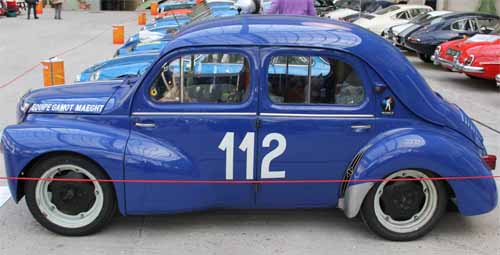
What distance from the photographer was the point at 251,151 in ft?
13.5

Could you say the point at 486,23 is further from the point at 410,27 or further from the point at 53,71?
the point at 53,71

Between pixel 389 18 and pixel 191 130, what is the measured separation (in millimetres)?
16723

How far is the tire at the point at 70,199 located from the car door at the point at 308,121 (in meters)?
1.22

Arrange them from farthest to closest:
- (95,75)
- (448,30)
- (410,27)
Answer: (410,27)
(448,30)
(95,75)

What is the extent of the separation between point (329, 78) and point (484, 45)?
27.2 feet

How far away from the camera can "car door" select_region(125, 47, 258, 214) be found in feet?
13.4

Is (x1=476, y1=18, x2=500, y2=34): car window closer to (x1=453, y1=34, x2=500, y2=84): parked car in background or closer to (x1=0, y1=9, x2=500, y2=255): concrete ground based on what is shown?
(x1=453, y1=34, x2=500, y2=84): parked car in background

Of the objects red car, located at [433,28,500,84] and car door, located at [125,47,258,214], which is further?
red car, located at [433,28,500,84]

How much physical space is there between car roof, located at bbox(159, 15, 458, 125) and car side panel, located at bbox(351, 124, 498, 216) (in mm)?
226

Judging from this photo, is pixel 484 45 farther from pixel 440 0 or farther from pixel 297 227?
pixel 440 0

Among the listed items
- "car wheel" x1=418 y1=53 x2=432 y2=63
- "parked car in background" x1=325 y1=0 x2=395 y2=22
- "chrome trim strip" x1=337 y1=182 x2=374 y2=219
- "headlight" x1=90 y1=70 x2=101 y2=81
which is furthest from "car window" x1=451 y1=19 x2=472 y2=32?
"chrome trim strip" x1=337 y1=182 x2=374 y2=219

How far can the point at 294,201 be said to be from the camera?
14.1 ft

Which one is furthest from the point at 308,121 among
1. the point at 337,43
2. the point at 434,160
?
the point at 434,160

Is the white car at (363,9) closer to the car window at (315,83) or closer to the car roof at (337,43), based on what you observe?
the car roof at (337,43)
